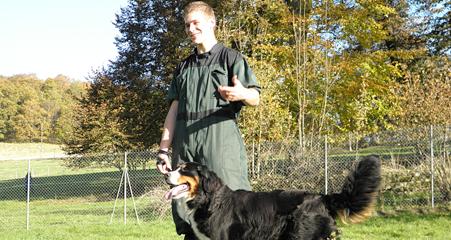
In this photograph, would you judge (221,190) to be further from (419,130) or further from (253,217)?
(419,130)

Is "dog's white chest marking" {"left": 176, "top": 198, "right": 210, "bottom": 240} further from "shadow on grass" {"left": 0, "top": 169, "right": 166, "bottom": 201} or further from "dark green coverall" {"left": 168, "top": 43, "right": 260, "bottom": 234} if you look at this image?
"shadow on grass" {"left": 0, "top": 169, "right": 166, "bottom": 201}

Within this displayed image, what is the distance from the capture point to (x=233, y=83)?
349 centimetres

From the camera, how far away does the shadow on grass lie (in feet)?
58.4

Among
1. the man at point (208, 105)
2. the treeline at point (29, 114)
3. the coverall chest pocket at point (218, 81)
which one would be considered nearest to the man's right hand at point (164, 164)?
the man at point (208, 105)

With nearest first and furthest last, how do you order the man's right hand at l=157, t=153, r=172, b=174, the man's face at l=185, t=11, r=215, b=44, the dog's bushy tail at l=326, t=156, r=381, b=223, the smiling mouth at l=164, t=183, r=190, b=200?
the man's face at l=185, t=11, r=215, b=44 < the smiling mouth at l=164, t=183, r=190, b=200 < the man's right hand at l=157, t=153, r=172, b=174 < the dog's bushy tail at l=326, t=156, r=381, b=223

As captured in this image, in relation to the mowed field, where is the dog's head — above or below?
above

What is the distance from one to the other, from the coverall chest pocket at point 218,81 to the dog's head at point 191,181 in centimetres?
47

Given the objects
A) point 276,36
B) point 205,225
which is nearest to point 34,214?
point 276,36

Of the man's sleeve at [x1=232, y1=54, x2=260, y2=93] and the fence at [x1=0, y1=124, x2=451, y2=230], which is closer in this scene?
the man's sleeve at [x1=232, y1=54, x2=260, y2=93]

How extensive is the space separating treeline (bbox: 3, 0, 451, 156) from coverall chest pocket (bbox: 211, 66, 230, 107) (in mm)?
9115

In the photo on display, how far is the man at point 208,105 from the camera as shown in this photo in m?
3.64

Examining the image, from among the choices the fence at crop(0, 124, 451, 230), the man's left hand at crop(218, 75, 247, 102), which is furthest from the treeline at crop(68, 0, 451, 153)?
the man's left hand at crop(218, 75, 247, 102)

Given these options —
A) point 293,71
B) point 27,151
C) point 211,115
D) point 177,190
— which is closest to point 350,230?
point 177,190

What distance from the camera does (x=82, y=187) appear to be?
23.8 metres
